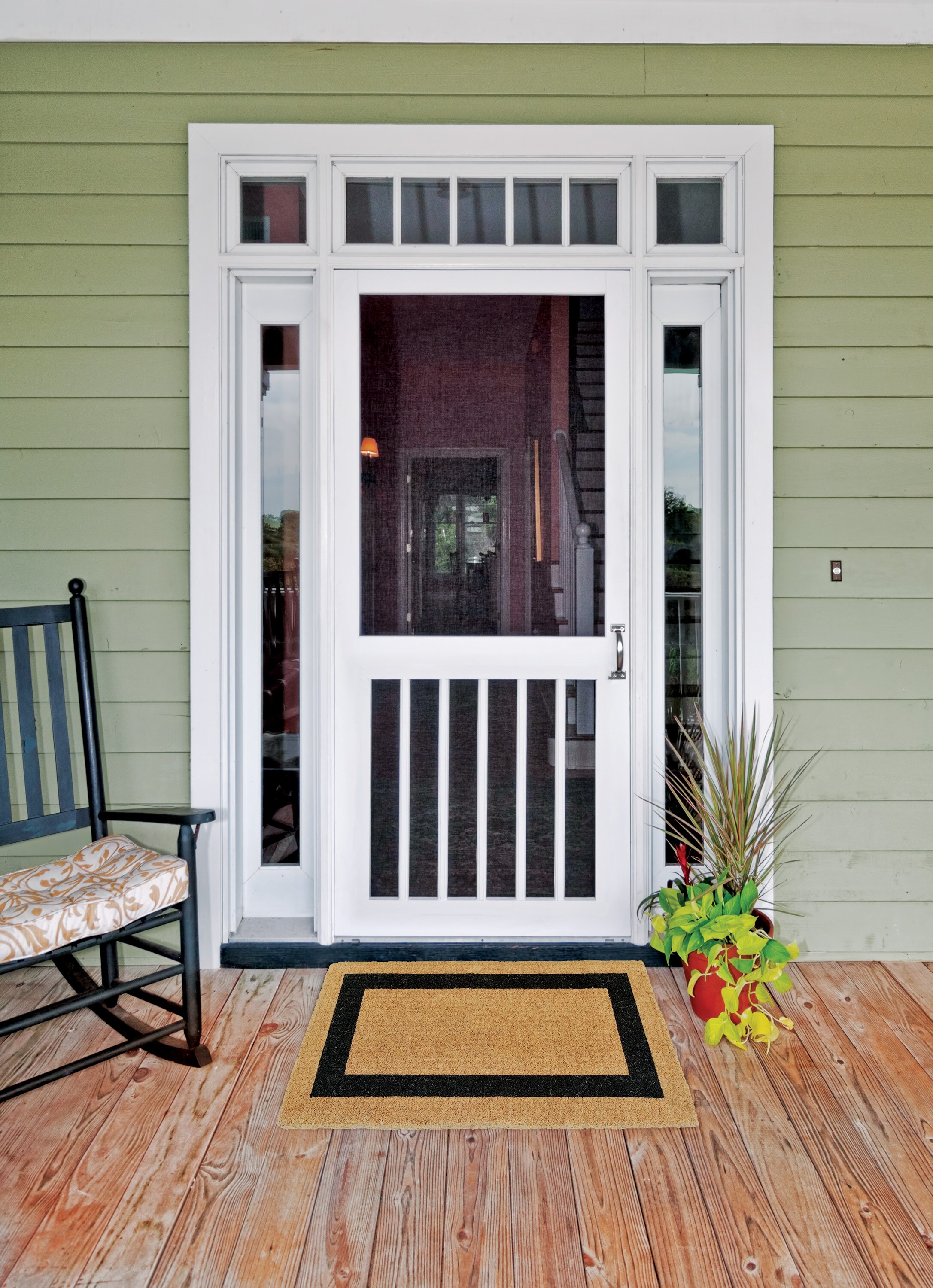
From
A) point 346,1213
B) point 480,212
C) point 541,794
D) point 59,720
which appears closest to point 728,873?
point 541,794

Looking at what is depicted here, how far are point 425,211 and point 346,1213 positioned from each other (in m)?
2.52

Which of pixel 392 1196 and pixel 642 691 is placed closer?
pixel 392 1196

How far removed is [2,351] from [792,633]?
2.48 metres

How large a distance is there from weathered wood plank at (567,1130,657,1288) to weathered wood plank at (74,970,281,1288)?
29.8 inches

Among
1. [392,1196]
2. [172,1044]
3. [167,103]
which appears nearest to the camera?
[392,1196]

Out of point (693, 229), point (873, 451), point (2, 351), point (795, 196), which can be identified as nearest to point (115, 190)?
point (2, 351)

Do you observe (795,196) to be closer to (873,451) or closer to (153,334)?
(873,451)

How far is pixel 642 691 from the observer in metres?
2.60

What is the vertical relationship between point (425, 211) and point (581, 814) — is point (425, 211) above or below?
above

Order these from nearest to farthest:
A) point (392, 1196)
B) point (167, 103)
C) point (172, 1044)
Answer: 1. point (392, 1196)
2. point (172, 1044)
3. point (167, 103)

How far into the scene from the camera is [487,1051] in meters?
2.13

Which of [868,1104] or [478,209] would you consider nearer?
[868,1104]

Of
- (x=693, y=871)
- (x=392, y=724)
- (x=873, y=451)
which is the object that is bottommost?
(x=693, y=871)

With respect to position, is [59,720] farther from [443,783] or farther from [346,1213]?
[346,1213]
